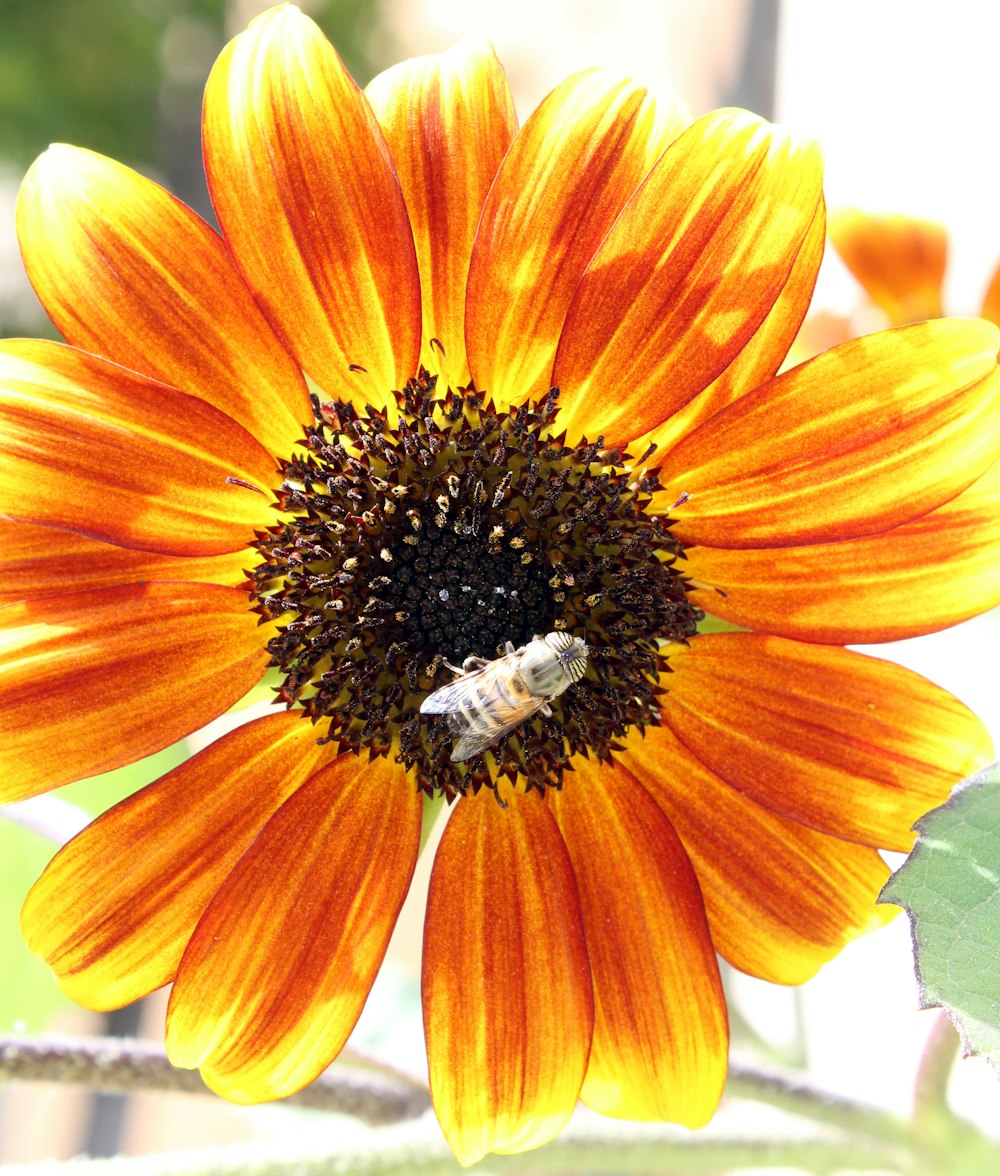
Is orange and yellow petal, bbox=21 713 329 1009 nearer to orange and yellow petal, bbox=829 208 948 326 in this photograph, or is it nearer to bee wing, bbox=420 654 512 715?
bee wing, bbox=420 654 512 715

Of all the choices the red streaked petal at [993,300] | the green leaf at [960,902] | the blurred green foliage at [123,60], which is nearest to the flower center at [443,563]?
the green leaf at [960,902]

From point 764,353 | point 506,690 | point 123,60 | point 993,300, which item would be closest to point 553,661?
point 506,690

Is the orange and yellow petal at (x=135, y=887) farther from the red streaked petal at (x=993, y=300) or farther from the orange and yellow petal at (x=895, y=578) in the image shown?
the red streaked petal at (x=993, y=300)

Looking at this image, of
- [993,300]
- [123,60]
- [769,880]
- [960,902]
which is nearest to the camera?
[960,902]

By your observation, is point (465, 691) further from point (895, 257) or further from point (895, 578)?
point (895, 257)

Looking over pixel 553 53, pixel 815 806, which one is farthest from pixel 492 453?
pixel 553 53

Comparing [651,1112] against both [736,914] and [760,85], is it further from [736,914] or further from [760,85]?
[760,85]

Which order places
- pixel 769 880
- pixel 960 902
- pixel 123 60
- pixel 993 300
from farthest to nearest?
1. pixel 123 60
2. pixel 993 300
3. pixel 769 880
4. pixel 960 902
